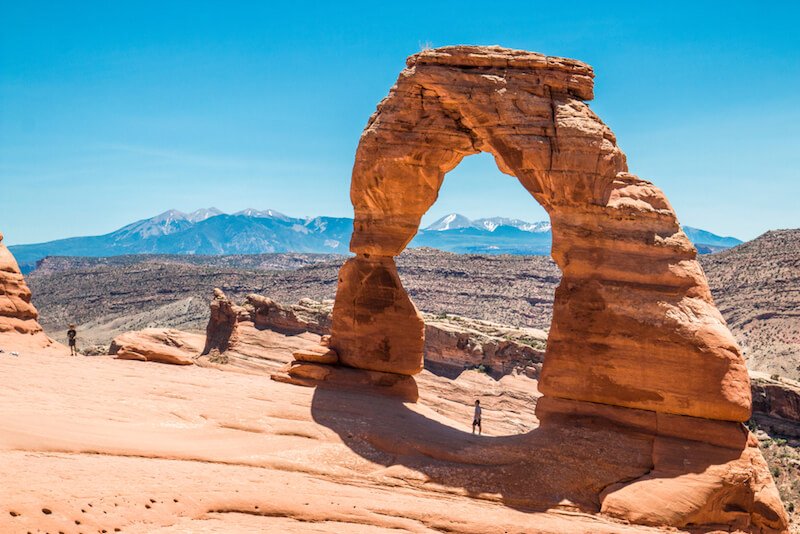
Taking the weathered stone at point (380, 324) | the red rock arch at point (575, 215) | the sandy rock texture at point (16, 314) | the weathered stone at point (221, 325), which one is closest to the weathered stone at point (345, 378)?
the weathered stone at point (380, 324)

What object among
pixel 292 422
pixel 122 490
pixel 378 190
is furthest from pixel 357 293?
pixel 122 490

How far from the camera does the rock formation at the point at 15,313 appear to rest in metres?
25.4

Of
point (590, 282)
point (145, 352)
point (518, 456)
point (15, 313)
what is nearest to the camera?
point (518, 456)

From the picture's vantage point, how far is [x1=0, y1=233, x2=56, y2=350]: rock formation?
1001 inches

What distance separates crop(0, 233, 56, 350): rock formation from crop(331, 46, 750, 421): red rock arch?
11.9 m

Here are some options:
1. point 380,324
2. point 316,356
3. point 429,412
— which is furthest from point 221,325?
point 429,412

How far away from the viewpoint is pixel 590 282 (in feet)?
62.7

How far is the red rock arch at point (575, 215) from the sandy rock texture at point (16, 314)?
1180cm

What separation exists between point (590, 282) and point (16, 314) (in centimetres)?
1922

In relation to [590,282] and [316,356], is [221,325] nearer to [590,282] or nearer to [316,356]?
[316,356]

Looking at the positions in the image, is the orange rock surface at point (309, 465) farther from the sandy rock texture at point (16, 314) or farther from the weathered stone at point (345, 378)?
the sandy rock texture at point (16, 314)

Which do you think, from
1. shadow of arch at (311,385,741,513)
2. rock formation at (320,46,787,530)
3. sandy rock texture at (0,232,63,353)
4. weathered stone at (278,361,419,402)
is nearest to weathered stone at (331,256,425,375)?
rock formation at (320,46,787,530)

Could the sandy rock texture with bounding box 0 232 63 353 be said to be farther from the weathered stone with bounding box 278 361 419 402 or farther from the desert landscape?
the weathered stone with bounding box 278 361 419 402

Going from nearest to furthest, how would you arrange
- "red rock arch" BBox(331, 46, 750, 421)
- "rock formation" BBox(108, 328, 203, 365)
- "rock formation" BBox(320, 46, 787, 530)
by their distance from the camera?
"rock formation" BBox(320, 46, 787, 530) < "red rock arch" BBox(331, 46, 750, 421) < "rock formation" BBox(108, 328, 203, 365)
